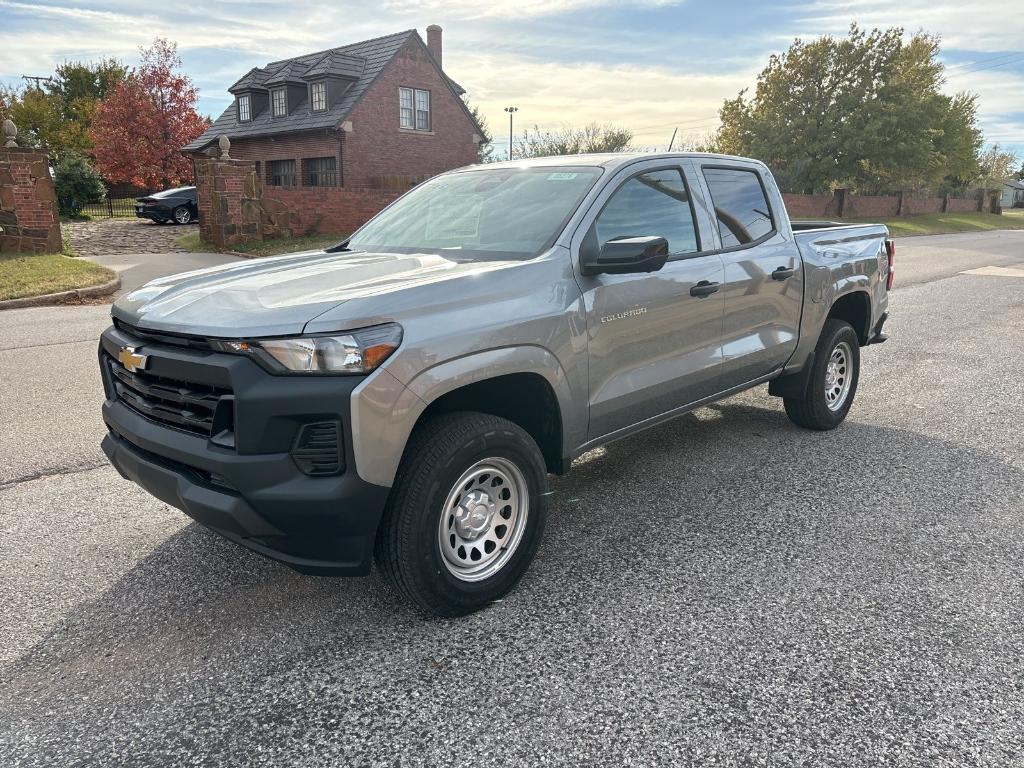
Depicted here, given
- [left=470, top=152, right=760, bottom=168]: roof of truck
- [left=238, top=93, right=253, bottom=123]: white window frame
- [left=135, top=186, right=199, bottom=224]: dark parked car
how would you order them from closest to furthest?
1. [left=470, top=152, right=760, bottom=168]: roof of truck
2. [left=135, top=186, right=199, bottom=224]: dark parked car
3. [left=238, top=93, right=253, bottom=123]: white window frame

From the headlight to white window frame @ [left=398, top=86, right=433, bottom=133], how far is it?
31.0 m

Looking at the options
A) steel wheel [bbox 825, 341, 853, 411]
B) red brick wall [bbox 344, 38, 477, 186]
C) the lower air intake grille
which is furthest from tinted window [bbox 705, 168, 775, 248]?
red brick wall [bbox 344, 38, 477, 186]

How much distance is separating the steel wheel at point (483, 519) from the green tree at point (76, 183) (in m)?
35.4

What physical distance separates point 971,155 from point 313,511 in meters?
56.1

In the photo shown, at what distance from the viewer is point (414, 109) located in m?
32.3

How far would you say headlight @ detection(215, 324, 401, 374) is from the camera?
104 inches

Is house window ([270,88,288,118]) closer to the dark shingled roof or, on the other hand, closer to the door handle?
the dark shingled roof

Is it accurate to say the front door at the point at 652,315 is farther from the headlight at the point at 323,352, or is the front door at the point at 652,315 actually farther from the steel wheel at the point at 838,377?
the steel wheel at the point at 838,377

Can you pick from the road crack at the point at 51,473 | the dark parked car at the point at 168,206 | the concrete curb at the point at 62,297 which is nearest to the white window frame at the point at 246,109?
the dark parked car at the point at 168,206

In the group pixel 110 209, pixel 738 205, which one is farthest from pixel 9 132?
pixel 110 209

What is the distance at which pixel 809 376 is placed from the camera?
5359 mm

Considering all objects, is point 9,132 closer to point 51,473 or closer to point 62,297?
point 62,297

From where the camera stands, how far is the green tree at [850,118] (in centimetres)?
4122

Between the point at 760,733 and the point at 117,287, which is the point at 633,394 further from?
the point at 117,287
